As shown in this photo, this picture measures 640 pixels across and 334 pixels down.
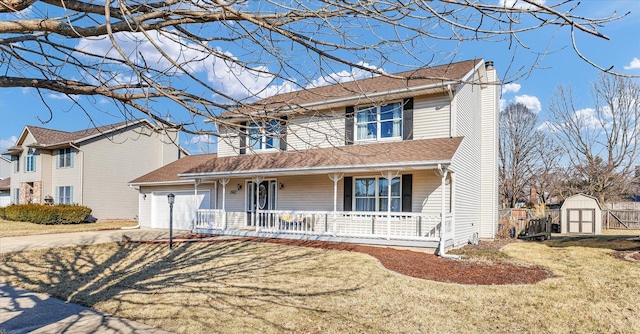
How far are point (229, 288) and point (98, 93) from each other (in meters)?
4.36

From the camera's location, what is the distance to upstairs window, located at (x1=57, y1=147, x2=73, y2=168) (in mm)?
26922

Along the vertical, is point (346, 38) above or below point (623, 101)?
below

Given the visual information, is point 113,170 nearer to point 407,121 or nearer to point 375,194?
point 375,194

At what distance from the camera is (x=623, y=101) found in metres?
28.8

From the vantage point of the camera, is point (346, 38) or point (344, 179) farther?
point (344, 179)

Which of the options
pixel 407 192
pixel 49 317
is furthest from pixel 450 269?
pixel 49 317

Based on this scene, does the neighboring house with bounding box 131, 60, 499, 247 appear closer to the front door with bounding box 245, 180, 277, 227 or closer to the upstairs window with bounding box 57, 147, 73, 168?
the front door with bounding box 245, 180, 277, 227

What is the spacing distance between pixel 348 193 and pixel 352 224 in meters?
1.13

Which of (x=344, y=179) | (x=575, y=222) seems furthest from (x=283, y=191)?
(x=575, y=222)

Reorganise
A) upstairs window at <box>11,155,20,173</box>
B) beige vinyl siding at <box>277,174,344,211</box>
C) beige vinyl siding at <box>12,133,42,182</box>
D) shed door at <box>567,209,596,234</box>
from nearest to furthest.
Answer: beige vinyl siding at <box>277,174,344,211</box> < shed door at <box>567,209,596,234</box> < beige vinyl siding at <box>12,133,42,182</box> < upstairs window at <box>11,155,20,173</box>

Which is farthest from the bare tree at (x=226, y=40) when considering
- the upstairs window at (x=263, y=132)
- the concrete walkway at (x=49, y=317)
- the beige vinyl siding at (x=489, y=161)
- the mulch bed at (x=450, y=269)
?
the beige vinyl siding at (x=489, y=161)

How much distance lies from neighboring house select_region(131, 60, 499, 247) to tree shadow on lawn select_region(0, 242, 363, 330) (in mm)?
3079

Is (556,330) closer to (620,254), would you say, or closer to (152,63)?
(152,63)

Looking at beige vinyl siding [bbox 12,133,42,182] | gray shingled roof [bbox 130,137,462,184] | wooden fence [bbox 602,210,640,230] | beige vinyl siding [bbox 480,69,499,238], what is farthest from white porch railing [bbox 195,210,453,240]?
beige vinyl siding [bbox 12,133,42,182]
